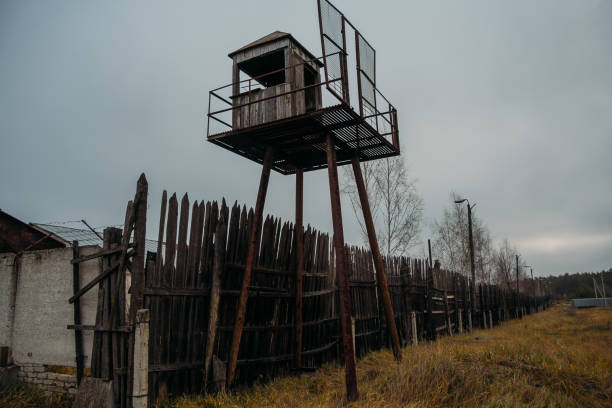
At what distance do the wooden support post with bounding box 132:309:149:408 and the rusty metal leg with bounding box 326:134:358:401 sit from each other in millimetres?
3188

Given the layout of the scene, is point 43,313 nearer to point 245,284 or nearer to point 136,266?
point 136,266

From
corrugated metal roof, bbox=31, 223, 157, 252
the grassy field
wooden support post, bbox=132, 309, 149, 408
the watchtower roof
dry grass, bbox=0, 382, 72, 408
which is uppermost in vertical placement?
the watchtower roof

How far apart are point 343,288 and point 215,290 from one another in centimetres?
237

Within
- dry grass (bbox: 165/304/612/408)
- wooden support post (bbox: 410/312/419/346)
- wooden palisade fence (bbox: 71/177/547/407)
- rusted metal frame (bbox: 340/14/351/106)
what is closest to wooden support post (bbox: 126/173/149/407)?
wooden palisade fence (bbox: 71/177/547/407)

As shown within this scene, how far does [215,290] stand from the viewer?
7.23m

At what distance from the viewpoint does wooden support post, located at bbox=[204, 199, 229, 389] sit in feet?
23.2

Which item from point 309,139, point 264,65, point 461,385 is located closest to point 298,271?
point 309,139

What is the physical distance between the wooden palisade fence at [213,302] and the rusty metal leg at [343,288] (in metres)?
1.61

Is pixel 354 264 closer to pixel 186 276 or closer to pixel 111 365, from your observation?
pixel 186 276

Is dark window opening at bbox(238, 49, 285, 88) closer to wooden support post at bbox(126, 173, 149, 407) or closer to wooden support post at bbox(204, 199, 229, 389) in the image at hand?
wooden support post at bbox(204, 199, 229, 389)

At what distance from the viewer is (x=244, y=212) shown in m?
8.36

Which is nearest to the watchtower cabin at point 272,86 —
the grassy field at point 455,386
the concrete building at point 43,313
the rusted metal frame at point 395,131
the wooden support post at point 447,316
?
the rusted metal frame at point 395,131

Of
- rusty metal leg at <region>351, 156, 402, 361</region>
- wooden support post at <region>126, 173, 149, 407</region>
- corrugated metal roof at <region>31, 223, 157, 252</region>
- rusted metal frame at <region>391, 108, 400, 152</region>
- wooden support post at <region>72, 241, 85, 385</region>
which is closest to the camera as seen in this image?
wooden support post at <region>126, 173, 149, 407</region>

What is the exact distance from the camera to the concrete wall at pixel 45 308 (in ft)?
25.8
